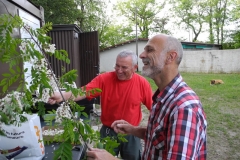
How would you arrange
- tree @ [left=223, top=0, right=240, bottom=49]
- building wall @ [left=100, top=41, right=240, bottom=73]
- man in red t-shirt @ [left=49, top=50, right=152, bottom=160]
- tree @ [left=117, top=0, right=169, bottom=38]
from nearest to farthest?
man in red t-shirt @ [left=49, top=50, right=152, bottom=160]
building wall @ [left=100, top=41, right=240, bottom=73]
tree @ [left=223, top=0, right=240, bottom=49]
tree @ [left=117, top=0, right=169, bottom=38]

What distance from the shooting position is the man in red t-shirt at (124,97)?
8.75 feet

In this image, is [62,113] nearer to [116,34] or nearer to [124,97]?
[124,97]

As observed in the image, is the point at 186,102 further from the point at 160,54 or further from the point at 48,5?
the point at 48,5

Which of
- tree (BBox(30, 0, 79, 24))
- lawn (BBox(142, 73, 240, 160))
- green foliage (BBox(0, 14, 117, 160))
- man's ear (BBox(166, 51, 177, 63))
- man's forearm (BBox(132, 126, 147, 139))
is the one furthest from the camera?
tree (BBox(30, 0, 79, 24))

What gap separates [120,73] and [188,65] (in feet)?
61.4

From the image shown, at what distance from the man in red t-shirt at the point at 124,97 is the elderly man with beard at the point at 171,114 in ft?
3.90

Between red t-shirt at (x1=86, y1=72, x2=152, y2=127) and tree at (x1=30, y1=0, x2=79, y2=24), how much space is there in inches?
491

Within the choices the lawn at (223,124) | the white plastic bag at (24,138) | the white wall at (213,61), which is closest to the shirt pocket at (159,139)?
the white plastic bag at (24,138)

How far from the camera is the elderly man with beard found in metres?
1.03

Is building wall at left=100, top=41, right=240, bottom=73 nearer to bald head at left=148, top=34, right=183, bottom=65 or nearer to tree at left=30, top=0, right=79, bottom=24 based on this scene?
tree at left=30, top=0, right=79, bottom=24

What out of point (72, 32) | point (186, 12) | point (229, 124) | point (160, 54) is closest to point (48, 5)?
point (72, 32)

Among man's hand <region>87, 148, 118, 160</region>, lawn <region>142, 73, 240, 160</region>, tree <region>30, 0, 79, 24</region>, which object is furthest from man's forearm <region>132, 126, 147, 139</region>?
tree <region>30, 0, 79, 24</region>

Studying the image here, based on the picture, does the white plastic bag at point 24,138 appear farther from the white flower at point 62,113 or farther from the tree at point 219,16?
the tree at point 219,16

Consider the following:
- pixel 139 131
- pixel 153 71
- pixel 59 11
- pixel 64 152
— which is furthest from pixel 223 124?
pixel 59 11
